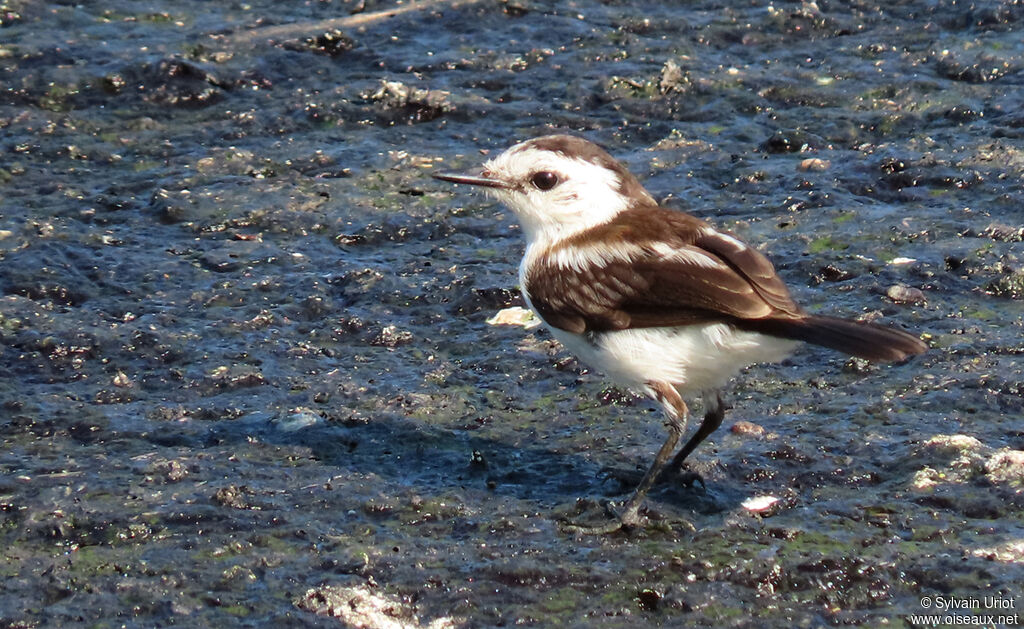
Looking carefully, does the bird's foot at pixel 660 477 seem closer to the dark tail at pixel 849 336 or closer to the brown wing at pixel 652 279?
the brown wing at pixel 652 279

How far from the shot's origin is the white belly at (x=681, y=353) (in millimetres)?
5480

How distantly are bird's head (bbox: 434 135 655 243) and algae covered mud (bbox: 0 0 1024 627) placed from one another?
0.88 meters

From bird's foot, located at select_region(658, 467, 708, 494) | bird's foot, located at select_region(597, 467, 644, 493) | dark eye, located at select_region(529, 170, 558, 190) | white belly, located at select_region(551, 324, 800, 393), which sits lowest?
bird's foot, located at select_region(597, 467, 644, 493)

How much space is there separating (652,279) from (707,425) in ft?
2.49

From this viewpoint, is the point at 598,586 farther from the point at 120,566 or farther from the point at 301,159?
the point at 301,159

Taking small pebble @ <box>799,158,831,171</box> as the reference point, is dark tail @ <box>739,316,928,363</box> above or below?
above

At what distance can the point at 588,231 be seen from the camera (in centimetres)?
611

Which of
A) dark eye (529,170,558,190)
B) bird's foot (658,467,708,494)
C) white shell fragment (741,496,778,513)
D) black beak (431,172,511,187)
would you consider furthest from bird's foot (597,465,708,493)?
black beak (431,172,511,187)

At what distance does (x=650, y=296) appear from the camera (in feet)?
18.4

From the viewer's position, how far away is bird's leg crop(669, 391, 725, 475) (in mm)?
5906

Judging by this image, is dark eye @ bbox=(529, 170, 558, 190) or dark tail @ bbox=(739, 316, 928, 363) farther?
dark eye @ bbox=(529, 170, 558, 190)

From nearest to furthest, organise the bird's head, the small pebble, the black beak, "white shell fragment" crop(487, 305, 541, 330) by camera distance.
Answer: the bird's head < the black beak < "white shell fragment" crop(487, 305, 541, 330) < the small pebble

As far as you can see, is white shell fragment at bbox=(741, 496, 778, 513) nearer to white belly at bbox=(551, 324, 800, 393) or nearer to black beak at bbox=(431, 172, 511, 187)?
white belly at bbox=(551, 324, 800, 393)

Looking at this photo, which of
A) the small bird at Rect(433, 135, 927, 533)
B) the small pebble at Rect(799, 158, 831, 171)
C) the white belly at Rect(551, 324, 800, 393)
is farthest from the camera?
the small pebble at Rect(799, 158, 831, 171)
